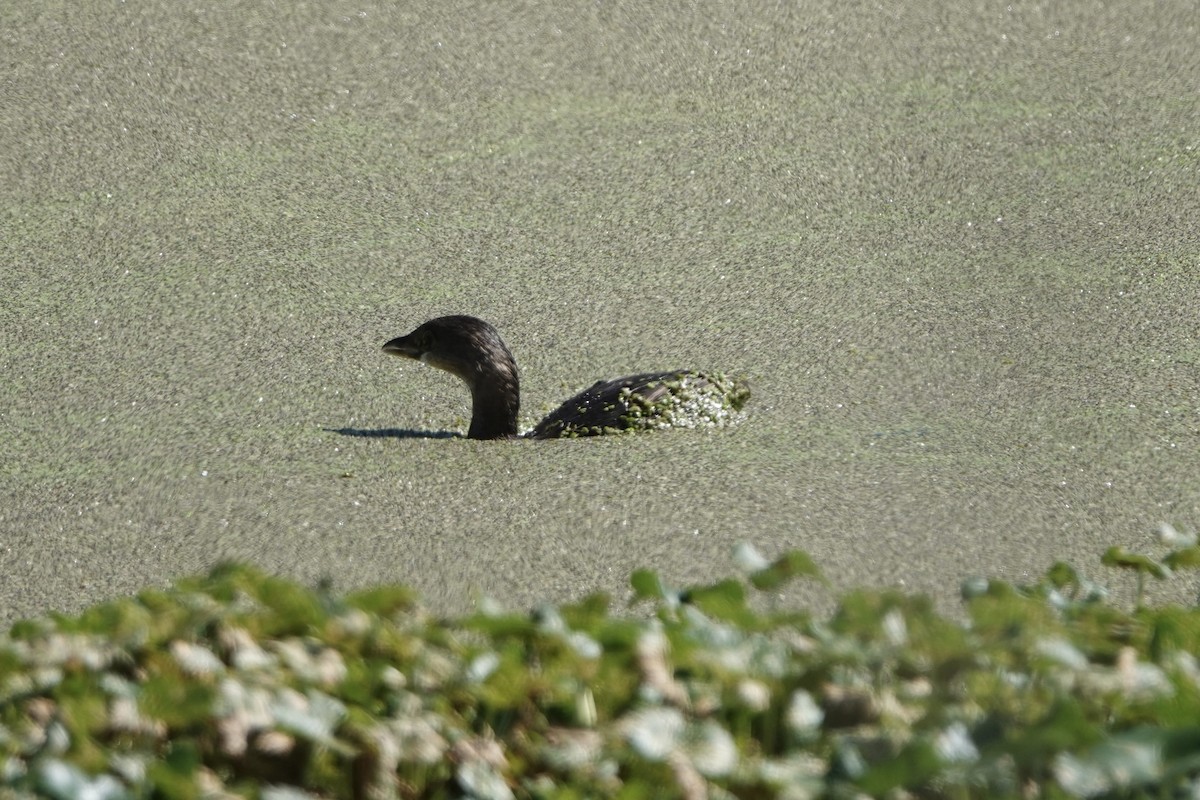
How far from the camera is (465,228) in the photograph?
4516 mm

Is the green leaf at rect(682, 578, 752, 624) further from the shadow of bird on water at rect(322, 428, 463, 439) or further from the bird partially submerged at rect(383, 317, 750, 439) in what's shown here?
the shadow of bird on water at rect(322, 428, 463, 439)

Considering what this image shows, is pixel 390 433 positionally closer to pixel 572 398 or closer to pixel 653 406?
pixel 572 398

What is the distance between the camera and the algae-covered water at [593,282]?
9.14 feet

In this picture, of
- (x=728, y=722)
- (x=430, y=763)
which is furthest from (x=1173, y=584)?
(x=430, y=763)

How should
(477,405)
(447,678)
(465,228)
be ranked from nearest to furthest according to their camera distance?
1. (447,678)
2. (477,405)
3. (465,228)

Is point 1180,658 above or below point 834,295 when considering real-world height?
below

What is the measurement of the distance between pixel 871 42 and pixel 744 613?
14.3 ft

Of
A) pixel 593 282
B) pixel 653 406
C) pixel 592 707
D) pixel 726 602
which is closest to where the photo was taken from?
pixel 592 707

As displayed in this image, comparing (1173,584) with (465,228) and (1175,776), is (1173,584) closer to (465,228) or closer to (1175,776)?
(1175,776)

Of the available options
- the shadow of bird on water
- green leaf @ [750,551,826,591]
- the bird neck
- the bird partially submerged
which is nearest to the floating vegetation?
the bird partially submerged

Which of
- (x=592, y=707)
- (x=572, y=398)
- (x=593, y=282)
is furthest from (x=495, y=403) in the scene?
(x=592, y=707)

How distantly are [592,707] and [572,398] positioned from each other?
7.42ft

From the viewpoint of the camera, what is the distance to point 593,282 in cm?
421

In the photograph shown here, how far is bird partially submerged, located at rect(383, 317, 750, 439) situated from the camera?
11.0 feet
